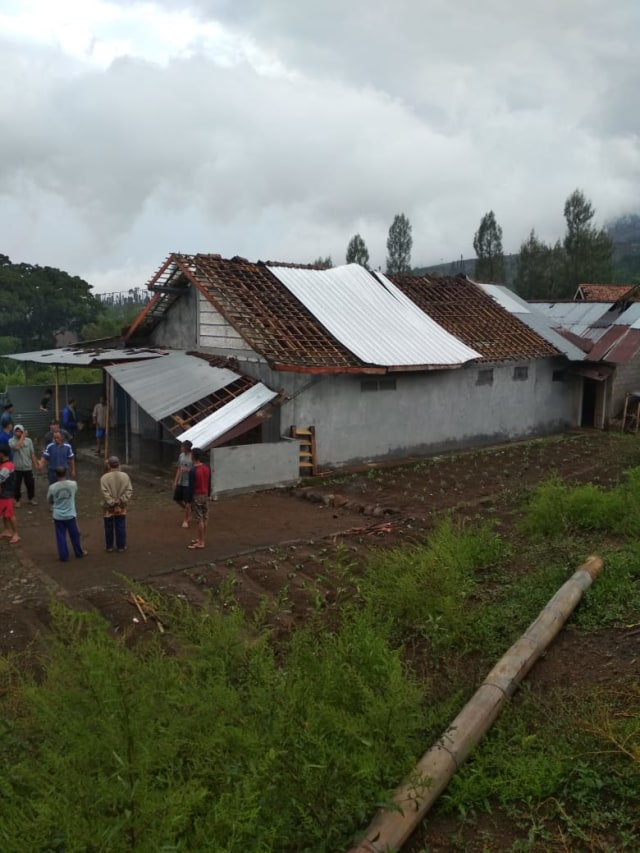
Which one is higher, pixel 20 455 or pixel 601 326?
pixel 601 326

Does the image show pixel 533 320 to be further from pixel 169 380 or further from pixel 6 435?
pixel 6 435

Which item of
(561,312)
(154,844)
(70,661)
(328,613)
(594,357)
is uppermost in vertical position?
(561,312)

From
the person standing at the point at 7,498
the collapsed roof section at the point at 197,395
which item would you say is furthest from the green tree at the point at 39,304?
the person standing at the point at 7,498

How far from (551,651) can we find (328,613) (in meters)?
2.34

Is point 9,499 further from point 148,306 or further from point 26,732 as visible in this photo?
point 148,306

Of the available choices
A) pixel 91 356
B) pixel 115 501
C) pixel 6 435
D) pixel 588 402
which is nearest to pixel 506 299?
pixel 588 402

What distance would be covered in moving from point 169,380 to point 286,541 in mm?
6417

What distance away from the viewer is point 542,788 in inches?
160

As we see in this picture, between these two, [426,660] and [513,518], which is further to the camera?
[513,518]

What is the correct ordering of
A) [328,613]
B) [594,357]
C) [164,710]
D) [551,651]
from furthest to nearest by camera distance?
[594,357]
[328,613]
[551,651]
[164,710]

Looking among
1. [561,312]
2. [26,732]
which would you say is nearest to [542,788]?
[26,732]

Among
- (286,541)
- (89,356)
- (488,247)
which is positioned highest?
(488,247)

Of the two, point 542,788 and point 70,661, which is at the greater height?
point 70,661

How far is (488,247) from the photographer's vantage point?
56.1m
